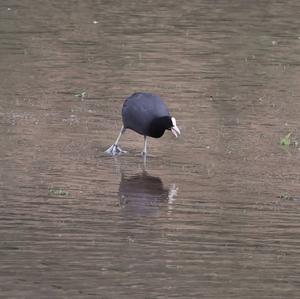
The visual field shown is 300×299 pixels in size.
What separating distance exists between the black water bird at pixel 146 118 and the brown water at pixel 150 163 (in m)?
0.29

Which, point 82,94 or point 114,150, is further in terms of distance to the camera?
point 82,94

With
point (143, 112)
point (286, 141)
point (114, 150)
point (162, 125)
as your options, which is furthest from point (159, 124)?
point (286, 141)

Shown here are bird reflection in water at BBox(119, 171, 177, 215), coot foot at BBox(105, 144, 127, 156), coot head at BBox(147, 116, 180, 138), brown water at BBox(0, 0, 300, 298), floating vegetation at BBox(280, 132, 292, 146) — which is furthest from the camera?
floating vegetation at BBox(280, 132, 292, 146)

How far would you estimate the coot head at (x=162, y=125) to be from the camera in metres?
12.0

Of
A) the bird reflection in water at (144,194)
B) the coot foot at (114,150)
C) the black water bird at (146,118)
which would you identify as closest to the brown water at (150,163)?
the bird reflection in water at (144,194)

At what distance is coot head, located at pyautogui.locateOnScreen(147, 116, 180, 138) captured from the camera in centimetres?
1203

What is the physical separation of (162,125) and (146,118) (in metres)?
0.21

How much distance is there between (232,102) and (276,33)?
561 cm

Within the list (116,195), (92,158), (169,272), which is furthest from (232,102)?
(169,272)

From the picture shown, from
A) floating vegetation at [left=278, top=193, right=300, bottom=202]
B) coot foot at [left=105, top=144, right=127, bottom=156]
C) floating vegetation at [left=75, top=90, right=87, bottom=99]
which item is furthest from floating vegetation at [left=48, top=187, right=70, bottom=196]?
floating vegetation at [left=75, top=90, right=87, bottom=99]

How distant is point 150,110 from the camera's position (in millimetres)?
12234

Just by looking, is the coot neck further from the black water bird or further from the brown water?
the brown water

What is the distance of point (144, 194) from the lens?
11.0 metres

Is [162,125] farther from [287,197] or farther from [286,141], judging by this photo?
[287,197]
